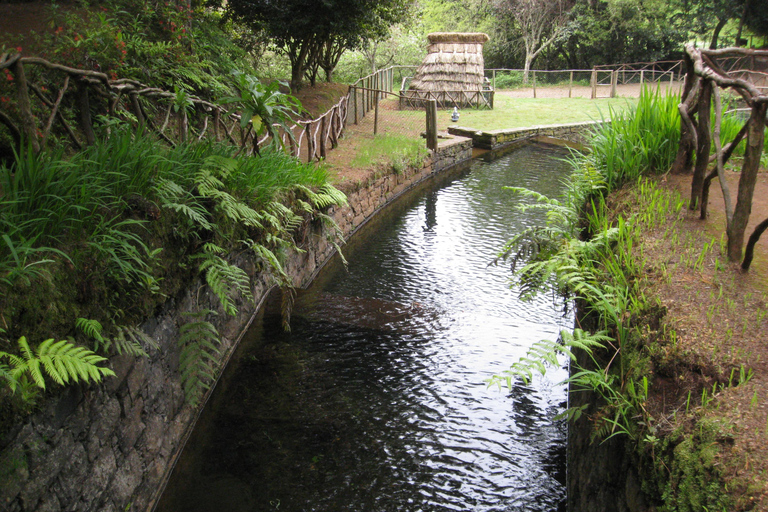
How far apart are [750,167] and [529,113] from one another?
15461mm

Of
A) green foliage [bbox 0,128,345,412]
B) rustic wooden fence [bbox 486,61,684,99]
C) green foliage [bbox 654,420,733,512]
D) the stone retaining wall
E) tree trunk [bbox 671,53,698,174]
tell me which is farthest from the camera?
rustic wooden fence [bbox 486,61,684,99]

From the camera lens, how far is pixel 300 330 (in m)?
4.96

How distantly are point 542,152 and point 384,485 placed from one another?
37.1 feet

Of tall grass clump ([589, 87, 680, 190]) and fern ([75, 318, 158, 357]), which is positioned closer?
fern ([75, 318, 158, 357])

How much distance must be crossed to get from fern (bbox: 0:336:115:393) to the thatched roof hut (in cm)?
1684

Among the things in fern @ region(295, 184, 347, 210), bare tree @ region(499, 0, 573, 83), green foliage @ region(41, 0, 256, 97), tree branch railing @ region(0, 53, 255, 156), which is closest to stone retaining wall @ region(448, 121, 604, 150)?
green foliage @ region(41, 0, 256, 97)

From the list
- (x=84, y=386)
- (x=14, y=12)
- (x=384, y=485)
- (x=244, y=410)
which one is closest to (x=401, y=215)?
(x=244, y=410)

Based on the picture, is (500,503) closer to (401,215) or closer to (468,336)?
(468,336)

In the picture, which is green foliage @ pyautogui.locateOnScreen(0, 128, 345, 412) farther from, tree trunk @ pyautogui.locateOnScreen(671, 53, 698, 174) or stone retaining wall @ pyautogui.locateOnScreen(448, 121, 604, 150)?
stone retaining wall @ pyautogui.locateOnScreen(448, 121, 604, 150)

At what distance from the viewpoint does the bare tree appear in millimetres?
24969

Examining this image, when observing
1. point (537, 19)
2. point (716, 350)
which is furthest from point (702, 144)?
point (537, 19)

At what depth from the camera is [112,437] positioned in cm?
281

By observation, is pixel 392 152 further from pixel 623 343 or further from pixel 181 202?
pixel 623 343

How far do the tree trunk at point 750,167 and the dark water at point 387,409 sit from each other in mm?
1754
